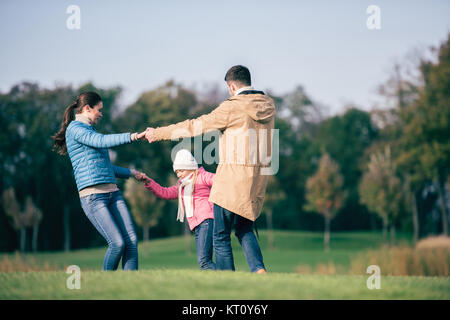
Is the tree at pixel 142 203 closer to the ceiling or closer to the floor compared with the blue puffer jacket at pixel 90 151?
closer to the floor

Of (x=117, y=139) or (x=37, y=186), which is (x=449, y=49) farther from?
(x=117, y=139)

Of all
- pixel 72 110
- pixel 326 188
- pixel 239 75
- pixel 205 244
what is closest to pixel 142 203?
pixel 326 188

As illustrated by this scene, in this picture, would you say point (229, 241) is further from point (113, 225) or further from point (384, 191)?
point (384, 191)

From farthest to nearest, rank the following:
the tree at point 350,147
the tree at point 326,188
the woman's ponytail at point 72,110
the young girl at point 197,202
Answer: the tree at point 350,147, the tree at point 326,188, the young girl at point 197,202, the woman's ponytail at point 72,110

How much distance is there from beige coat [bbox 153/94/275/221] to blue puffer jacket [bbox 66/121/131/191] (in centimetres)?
82

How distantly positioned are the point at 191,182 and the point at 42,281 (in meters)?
2.46

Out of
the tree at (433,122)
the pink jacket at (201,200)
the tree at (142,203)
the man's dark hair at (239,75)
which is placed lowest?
the tree at (142,203)

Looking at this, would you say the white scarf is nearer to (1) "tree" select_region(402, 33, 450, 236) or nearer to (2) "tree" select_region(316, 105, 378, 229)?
(1) "tree" select_region(402, 33, 450, 236)

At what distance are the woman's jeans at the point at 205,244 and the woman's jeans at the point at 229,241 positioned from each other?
1.96 ft

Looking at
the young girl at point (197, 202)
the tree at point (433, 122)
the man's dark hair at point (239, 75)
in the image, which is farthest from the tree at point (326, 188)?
the man's dark hair at point (239, 75)

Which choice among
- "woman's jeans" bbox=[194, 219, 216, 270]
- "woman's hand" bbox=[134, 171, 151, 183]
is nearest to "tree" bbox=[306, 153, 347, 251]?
"woman's hand" bbox=[134, 171, 151, 183]

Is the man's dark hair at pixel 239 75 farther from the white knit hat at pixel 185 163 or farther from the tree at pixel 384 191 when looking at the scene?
the tree at pixel 384 191

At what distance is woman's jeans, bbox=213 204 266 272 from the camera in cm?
582

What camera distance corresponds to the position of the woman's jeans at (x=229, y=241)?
582cm
